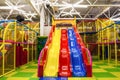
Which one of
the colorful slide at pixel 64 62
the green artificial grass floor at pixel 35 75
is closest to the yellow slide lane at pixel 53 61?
the colorful slide at pixel 64 62

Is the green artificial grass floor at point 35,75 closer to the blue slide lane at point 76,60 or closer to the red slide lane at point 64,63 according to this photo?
the blue slide lane at point 76,60

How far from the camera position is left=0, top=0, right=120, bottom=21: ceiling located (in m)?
14.8

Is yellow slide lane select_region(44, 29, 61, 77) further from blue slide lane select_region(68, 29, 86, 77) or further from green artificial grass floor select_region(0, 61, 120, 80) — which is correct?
blue slide lane select_region(68, 29, 86, 77)

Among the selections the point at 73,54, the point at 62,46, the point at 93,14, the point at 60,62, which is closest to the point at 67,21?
the point at 62,46

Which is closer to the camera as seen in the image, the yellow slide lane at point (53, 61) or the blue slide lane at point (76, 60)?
the yellow slide lane at point (53, 61)

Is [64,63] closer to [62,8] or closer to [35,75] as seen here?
[35,75]

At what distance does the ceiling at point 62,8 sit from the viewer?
1475 cm

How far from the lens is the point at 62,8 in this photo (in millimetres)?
16078

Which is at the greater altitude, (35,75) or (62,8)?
(62,8)

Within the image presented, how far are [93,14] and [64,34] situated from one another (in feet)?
38.2

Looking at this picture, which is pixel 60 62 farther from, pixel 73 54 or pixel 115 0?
pixel 115 0

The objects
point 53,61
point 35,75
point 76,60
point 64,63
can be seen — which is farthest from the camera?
point 76,60

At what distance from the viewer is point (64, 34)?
10.9m

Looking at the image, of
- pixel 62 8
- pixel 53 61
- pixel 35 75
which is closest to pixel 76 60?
pixel 53 61
